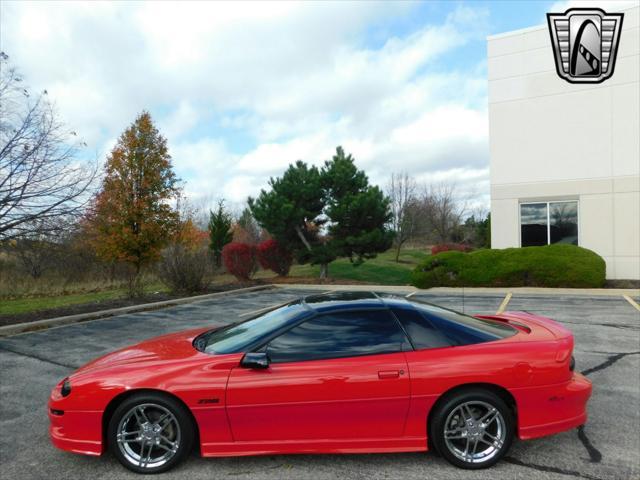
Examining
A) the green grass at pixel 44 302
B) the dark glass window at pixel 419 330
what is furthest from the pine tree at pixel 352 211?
the dark glass window at pixel 419 330

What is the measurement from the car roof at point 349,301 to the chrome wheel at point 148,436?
140cm

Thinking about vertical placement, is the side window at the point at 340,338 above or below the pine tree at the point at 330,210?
below

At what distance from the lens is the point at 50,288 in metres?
18.4

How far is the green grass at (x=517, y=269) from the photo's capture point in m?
14.4

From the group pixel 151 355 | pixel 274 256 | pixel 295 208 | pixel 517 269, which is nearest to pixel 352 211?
pixel 295 208

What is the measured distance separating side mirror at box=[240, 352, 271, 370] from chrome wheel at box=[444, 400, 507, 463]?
1.38m

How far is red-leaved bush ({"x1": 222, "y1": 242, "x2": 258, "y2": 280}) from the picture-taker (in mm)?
19719

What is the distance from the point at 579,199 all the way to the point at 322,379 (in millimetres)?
15709

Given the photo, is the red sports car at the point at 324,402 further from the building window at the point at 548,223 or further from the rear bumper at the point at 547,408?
the building window at the point at 548,223

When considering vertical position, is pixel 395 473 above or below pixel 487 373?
below

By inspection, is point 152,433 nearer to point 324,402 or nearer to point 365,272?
point 324,402

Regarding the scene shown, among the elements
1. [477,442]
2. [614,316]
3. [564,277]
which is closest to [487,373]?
[477,442]

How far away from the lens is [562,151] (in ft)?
52.6

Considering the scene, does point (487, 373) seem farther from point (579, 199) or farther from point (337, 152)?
point (337, 152)
